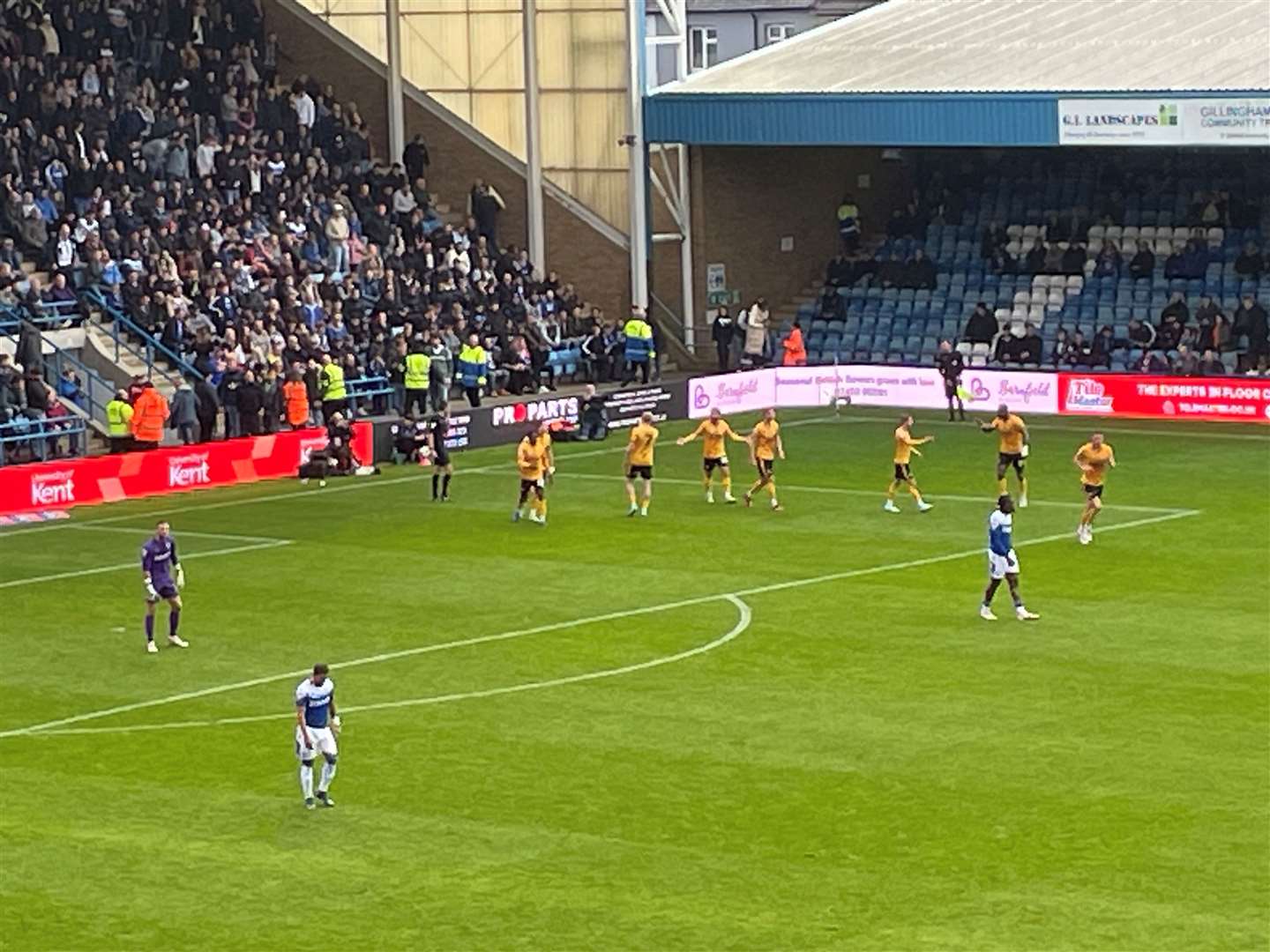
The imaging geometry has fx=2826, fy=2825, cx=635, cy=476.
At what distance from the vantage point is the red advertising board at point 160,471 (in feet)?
→ 157

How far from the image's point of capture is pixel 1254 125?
60250mm

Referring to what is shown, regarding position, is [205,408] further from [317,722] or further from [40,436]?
[317,722]

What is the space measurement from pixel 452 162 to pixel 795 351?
34.2ft

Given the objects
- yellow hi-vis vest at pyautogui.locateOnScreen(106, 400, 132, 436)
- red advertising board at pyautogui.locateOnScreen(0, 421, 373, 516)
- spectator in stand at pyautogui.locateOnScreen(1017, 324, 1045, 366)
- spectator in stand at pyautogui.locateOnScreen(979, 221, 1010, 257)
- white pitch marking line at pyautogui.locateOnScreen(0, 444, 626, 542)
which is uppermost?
spectator in stand at pyautogui.locateOnScreen(979, 221, 1010, 257)

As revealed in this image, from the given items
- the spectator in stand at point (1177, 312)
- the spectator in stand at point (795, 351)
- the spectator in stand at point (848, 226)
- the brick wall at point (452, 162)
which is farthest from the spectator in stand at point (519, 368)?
the spectator in stand at point (1177, 312)

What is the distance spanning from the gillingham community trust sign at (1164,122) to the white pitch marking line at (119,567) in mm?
24669

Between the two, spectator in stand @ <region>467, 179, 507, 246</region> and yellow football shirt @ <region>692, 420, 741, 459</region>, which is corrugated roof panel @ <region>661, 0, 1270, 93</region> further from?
yellow football shirt @ <region>692, 420, 741, 459</region>

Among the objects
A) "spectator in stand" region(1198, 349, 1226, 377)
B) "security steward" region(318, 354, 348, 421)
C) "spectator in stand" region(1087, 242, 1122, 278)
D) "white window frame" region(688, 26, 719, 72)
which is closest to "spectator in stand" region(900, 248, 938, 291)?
"spectator in stand" region(1087, 242, 1122, 278)

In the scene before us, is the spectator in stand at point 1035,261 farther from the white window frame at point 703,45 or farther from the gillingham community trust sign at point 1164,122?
the white window frame at point 703,45

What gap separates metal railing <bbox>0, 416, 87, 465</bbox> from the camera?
166 feet

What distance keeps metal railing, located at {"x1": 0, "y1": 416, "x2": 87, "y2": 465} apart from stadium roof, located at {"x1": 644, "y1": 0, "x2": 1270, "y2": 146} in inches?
749

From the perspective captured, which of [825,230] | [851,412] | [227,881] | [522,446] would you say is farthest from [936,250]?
[227,881]

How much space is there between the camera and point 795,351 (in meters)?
64.5

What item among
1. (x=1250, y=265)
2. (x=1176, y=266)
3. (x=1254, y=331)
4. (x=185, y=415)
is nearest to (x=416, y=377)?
(x=185, y=415)
